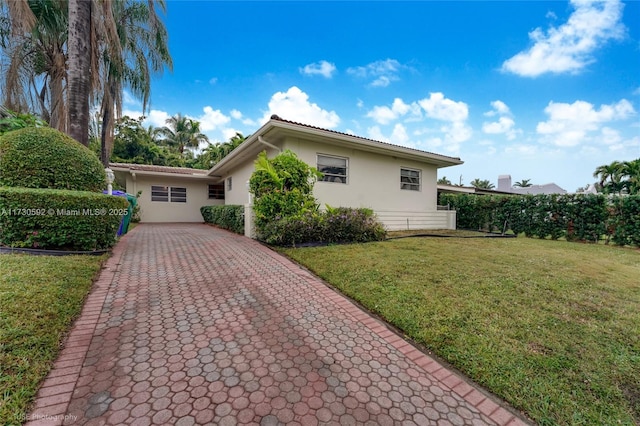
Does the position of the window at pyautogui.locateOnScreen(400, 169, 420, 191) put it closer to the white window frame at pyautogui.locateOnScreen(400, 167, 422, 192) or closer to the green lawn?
the white window frame at pyautogui.locateOnScreen(400, 167, 422, 192)

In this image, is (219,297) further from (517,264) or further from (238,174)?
(238,174)

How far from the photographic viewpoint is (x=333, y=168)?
8922mm

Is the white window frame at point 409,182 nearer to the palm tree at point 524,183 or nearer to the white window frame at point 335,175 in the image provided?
the white window frame at point 335,175

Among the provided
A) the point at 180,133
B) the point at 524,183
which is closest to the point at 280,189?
the point at 180,133

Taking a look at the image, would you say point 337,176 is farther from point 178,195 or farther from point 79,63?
point 178,195

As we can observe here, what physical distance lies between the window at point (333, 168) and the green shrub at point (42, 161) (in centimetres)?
603

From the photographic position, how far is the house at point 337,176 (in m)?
8.19

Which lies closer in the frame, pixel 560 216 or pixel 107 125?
pixel 560 216

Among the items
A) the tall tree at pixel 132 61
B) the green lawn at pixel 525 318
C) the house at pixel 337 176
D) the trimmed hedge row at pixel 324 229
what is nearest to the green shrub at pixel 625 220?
the green lawn at pixel 525 318

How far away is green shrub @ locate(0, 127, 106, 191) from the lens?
4531 mm

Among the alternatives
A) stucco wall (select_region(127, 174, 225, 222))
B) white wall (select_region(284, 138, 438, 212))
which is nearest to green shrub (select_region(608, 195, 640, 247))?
white wall (select_region(284, 138, 438, 212))

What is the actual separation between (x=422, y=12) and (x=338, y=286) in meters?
10.1

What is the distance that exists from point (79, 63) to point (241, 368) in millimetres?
8505

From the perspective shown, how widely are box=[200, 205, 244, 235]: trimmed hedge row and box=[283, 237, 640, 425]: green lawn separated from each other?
425 centimetres
